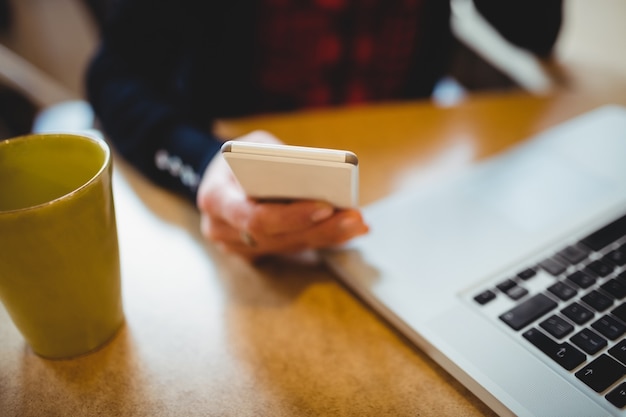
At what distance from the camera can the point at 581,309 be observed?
43cm

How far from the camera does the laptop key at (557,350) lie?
0.39 m

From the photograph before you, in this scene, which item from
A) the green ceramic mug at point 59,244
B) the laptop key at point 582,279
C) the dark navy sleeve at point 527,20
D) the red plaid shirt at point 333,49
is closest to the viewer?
the green ceramic mug at point 59,244

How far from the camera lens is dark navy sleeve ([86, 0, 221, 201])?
63cm

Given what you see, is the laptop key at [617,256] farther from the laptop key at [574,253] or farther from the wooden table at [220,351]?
the wooden table at [220,351]

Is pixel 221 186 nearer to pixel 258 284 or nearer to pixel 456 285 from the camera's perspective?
pixel 258 284

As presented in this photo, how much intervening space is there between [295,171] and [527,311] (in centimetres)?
23

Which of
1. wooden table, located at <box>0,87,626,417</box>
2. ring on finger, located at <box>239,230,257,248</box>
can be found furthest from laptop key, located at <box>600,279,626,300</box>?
ring on finger, located at <box>239,230,257,248</box>

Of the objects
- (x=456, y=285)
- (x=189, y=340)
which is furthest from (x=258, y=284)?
(x=456, y=285)

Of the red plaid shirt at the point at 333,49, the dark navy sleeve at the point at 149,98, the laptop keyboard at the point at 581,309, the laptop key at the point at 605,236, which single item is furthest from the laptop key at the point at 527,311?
the red plaid shirt at the point at 333,49

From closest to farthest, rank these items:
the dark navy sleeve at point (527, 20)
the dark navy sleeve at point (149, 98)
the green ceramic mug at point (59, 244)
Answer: the green ceramic mug at point (59, 244) < the dark navy sleeve at point (149, 98) < the dark navy sleeve at point (527, 20)

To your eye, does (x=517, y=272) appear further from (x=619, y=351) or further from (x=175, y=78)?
(x=175, y=78)

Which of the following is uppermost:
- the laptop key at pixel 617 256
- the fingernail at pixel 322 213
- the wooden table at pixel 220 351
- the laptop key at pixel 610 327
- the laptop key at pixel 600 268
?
the fingernail at pixel 322 213

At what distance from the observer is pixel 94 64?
0.76 meters

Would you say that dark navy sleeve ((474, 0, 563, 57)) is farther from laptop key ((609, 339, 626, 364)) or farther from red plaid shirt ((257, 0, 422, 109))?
laptop key ((609, 339, 626, 364))
